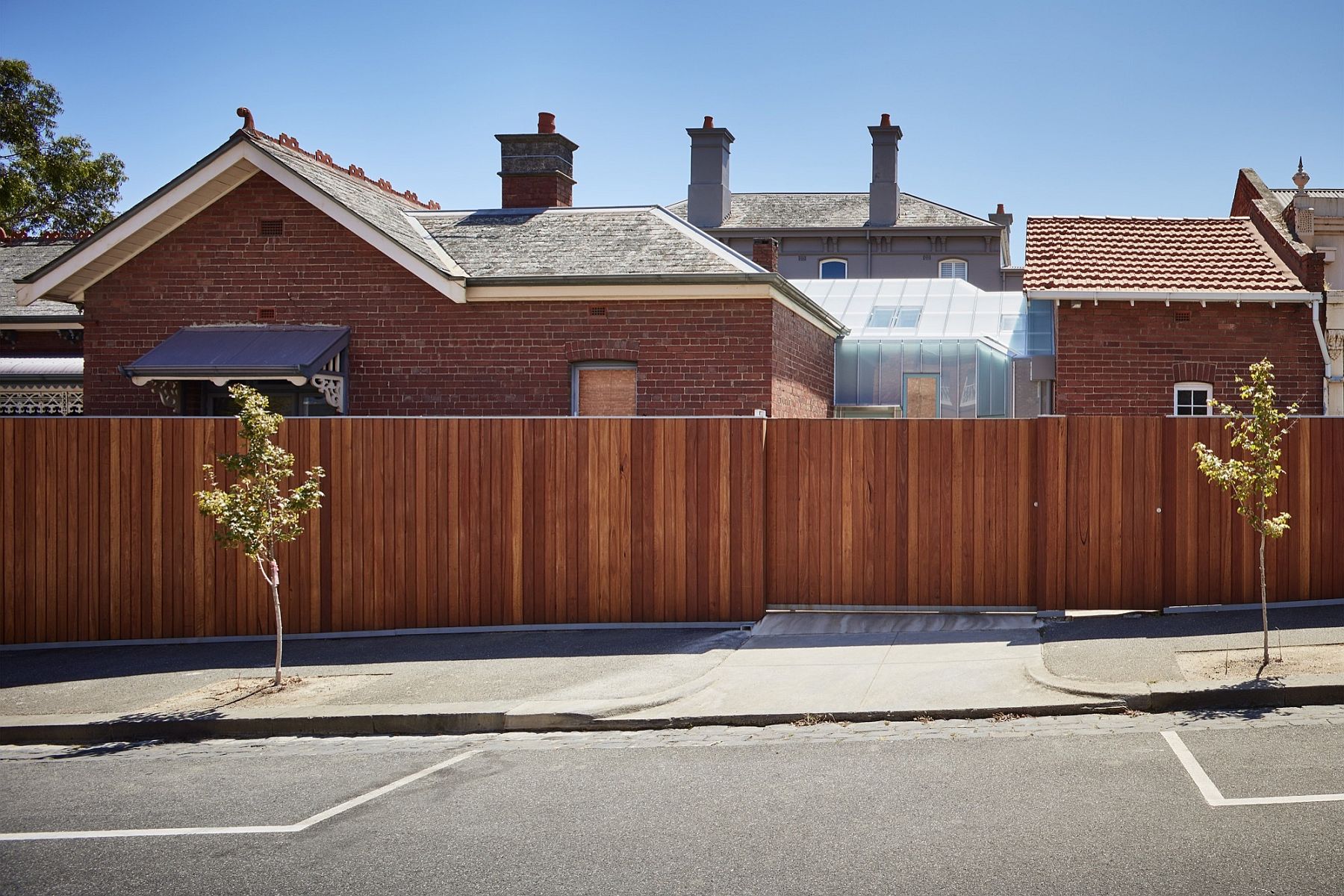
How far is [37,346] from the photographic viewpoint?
22531 mm

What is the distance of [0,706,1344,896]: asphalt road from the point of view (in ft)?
18.6

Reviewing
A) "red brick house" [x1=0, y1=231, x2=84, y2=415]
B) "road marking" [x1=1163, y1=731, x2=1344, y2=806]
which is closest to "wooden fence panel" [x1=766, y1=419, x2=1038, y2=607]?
"road marking" [x1=1163, y1=731, x2=1344, y2=806]

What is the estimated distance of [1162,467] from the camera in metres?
12.2

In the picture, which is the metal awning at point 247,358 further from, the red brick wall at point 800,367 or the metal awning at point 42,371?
the red brick wall at point 800,367

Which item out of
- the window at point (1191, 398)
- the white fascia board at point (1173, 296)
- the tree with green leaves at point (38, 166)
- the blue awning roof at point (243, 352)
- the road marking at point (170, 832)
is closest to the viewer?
the road marking at point (170, 832)

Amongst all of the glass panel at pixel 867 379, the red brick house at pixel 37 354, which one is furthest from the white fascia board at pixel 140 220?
the glass panel at pixel 867 379

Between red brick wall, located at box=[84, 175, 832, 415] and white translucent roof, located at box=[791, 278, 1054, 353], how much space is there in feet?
19.2

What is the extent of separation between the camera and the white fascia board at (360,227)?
53.9 feet

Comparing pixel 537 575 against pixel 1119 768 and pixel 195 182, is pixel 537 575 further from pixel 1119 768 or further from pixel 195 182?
pixel 195 182

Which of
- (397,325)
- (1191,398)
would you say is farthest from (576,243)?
(1191,398)

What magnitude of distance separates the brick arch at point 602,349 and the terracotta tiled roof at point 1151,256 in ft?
18.1

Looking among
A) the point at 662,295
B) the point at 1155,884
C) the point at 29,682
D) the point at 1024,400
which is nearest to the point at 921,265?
the point at 1024,400

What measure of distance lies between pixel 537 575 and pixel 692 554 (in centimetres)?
159

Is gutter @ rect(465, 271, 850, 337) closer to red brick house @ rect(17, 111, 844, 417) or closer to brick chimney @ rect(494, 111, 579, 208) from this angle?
red brick house @ rect(17, 111, 844, 417)
